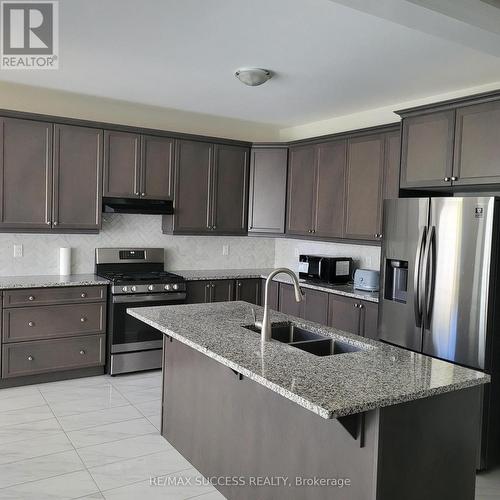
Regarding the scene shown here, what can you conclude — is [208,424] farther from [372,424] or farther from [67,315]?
[67,315]

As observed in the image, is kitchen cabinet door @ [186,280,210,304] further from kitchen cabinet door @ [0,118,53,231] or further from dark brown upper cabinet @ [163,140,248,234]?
kitchen cabinet door @ [0,118,53,231]

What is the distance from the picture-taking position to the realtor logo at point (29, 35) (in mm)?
2883

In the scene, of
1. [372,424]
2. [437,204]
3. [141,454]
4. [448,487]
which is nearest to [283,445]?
[372,424]

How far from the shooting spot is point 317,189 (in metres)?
5.16

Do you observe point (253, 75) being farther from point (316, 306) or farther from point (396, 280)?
point (316, 306)

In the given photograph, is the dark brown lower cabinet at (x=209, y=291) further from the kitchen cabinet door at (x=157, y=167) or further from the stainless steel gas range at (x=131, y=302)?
the kitchen cabinet door at (x=157, y=167)

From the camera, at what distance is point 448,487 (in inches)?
83.2

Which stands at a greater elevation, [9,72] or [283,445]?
[9,72]

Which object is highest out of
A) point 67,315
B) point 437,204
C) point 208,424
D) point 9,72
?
point 9,72

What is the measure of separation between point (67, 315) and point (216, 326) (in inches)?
85.5

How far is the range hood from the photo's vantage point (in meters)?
4.80

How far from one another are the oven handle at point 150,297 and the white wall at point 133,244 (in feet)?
2.17

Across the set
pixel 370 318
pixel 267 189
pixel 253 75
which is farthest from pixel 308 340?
pixel 267 189

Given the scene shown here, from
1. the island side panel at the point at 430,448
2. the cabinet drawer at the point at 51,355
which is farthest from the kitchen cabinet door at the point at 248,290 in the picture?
the island side panel at the point at 430,448
